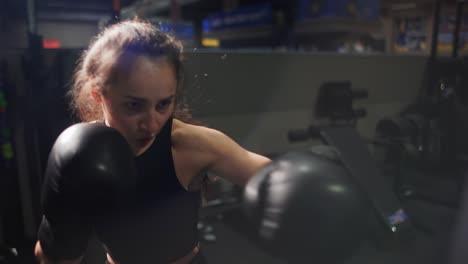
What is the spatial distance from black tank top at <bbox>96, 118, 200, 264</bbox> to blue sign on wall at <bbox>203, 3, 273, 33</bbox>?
10.1 ft

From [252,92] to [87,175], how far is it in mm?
873

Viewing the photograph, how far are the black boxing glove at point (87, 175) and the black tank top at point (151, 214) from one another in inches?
1.2

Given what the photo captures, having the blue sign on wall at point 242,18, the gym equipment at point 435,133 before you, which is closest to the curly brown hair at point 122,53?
the gym equipment at point 435,133

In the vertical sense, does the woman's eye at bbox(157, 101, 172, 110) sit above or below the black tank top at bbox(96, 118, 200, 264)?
above

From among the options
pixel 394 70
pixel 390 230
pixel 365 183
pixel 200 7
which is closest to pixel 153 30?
pixel 365 183

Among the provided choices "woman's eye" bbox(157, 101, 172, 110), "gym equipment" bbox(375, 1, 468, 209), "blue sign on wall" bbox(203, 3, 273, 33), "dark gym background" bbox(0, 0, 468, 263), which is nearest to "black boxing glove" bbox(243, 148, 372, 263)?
"dark gym background" bbox(0, 0, 468, 263)

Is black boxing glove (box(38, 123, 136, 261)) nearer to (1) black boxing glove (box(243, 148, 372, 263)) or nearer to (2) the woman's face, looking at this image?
(2) the woman's face

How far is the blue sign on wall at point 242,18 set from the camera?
11.6 feet

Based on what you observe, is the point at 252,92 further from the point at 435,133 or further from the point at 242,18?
the point at 242,18

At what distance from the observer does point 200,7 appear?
683cm

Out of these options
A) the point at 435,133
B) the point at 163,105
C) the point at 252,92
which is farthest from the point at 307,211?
the point at 435,133

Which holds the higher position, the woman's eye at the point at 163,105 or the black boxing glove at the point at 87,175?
the woman's eye at the point at 163,105

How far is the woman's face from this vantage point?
33 centimetres

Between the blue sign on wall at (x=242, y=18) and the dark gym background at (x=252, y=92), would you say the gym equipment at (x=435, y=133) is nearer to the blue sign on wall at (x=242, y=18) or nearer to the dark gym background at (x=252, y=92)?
the dark gym background at (x=252, y=92)
